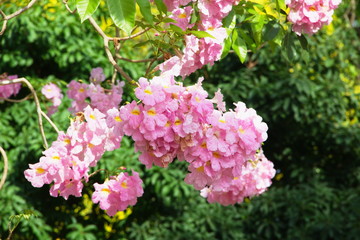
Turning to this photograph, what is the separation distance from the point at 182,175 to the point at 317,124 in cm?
136

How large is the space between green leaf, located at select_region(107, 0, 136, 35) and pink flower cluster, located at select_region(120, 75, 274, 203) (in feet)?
0.70

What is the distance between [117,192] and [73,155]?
202 millimetres

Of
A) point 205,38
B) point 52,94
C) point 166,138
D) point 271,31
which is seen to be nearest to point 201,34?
point 205,38

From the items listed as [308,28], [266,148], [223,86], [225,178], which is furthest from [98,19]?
[225,178]

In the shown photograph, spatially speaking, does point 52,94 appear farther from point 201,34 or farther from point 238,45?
point 201,34

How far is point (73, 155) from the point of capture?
1.81 m

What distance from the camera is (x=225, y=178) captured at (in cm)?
169

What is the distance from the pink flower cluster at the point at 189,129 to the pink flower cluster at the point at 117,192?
285 mm

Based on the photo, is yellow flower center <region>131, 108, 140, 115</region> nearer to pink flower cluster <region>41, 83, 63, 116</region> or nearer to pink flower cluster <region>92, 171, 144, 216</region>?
pink flower cluster <region>92, 171, 144, 216</region>

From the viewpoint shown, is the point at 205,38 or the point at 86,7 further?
the point at 205,38

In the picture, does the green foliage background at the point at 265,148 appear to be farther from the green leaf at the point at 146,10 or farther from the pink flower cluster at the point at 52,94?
the green leaf at the point at 146,10

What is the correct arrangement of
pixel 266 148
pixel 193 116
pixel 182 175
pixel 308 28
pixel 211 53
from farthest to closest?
pixel 266 148
pixel 182 175
pixel 308 28
pixel 211 53
pixel 193 116

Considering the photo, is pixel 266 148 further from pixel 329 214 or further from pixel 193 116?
pixel 193 116

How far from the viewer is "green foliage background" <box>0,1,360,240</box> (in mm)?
3828
